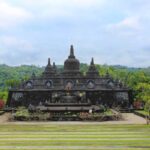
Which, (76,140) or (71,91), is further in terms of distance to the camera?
(71,91)

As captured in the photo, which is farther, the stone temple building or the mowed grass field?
the stone temple building

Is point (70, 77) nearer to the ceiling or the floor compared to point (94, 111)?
nearer to the ceiling

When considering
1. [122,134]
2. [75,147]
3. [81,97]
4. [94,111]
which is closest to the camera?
[75,147]

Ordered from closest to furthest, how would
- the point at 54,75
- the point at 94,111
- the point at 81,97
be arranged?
the point at 94,111, the point at 81,97, the point at 54,75

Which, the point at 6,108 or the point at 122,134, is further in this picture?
the point at 6,108

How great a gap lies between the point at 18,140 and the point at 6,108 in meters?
39.9

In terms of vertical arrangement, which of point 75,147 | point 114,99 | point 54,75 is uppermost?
point 54,75

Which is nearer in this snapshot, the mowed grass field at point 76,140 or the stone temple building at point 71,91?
the mowed grass field at point 76,140

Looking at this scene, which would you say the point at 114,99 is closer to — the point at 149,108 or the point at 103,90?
the point at 103,90

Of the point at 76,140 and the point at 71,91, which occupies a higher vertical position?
the point at 71,91

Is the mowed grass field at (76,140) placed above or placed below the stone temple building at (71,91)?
below

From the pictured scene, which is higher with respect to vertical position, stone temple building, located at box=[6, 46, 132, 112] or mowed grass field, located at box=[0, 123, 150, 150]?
stone temple building, located at box=[6, 46, 132, 112]

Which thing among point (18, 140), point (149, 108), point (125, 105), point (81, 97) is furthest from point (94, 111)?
point (18, 140)

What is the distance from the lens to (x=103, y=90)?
233 feet
